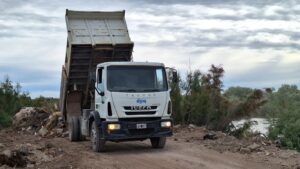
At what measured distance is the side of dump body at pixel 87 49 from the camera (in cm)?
1852

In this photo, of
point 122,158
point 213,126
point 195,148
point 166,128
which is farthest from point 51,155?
point 213,126

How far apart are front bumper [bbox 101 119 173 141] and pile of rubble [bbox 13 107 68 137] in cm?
772

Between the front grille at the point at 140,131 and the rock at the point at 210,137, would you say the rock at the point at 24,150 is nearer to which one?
the front grille at the point at 140,131

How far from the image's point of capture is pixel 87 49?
18.4 m

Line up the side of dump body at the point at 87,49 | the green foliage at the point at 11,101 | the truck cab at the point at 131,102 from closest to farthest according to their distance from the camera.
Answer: the truck cab at the point at 131,102 → the side of dump body at the point at 87,49 → the green foliage at the point at 11,101

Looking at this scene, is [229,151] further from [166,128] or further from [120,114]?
[120,114]

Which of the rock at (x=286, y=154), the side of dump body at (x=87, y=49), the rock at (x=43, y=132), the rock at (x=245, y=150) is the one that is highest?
the side of dump body at (x=87, y=49)

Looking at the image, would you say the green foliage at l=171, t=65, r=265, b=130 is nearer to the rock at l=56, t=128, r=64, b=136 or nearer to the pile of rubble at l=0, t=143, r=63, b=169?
the rock at l=56, t=128, r=64, b=136

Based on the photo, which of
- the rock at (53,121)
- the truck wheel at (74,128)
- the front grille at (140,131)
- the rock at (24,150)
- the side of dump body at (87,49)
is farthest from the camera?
the rock at (53,121)

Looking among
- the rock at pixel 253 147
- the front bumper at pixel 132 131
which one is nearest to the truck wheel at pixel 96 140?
the front bumper at pixel 132 131

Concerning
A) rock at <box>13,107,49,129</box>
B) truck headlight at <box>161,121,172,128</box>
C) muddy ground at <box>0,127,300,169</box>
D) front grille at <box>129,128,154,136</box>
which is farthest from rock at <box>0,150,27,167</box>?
rock at <box>13,107,49,129</box>

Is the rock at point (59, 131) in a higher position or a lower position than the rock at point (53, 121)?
lower

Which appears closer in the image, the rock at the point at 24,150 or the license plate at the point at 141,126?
the rock at the point at 24,150

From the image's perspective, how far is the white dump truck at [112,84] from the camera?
16.1 meters
